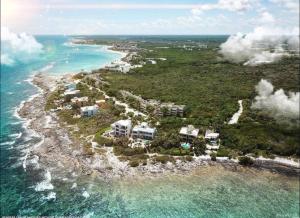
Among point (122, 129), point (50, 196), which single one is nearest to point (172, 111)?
point (122, 129)

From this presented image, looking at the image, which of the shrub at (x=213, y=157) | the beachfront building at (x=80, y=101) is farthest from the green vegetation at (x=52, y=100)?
the shrub at (x=213, y=157)

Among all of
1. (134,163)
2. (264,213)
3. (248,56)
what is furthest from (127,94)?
(264,213)

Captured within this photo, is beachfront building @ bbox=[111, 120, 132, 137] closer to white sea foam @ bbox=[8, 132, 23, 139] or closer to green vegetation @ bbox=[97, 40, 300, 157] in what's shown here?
green vegetation @ bbox=[97, 40, 300, 157]

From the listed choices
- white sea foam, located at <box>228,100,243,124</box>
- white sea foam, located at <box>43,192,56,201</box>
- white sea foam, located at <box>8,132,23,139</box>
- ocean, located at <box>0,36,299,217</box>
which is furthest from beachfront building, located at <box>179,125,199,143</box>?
white sea foam, located at <box>8,132,23,139</box>

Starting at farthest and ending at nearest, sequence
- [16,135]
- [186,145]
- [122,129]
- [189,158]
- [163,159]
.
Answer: [16,135] < [122,129] < [186,145] < [189,158] < [163,159]

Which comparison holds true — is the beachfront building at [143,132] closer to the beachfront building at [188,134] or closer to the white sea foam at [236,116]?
the beachfront building at [188,134]

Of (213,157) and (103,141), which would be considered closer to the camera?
(213,157)

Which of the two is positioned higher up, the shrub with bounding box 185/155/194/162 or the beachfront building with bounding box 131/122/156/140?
the beachfront building with bounding box 131/122/156/140

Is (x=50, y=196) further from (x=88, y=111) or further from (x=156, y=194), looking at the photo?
(x=88, y=111)
